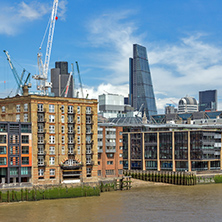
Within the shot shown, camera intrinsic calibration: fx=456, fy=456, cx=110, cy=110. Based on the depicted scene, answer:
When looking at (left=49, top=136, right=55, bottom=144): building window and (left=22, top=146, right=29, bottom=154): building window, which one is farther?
(left=49, top=136, right=55, bottom=144): building window

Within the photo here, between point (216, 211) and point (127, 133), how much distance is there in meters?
97.5

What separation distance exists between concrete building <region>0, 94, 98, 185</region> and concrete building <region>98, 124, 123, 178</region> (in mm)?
13464

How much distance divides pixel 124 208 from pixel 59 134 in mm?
37907

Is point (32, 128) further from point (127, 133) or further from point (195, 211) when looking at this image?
point (127, 133)

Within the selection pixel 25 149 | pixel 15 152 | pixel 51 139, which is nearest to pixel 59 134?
pixel 51 139

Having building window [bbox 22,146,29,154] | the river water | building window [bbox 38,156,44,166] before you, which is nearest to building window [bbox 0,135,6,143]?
building window [bbox 22,146,29,154]

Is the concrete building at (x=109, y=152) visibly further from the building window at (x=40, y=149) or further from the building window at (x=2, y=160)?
the building window at (x=2, y=160)

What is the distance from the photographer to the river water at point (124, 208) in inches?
3484

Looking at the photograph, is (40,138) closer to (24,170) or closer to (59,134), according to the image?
(59,134)

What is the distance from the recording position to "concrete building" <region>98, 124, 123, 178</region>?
5915 inches

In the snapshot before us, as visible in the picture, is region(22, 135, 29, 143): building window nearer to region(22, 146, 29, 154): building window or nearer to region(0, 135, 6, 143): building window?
region(22, 146, 29, 154): building window

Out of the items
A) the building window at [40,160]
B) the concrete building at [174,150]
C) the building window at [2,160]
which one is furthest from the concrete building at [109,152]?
the building window at [2,160]

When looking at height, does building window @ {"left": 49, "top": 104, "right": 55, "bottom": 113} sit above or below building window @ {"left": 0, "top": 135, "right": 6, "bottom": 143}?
above

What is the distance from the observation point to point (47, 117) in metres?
127
